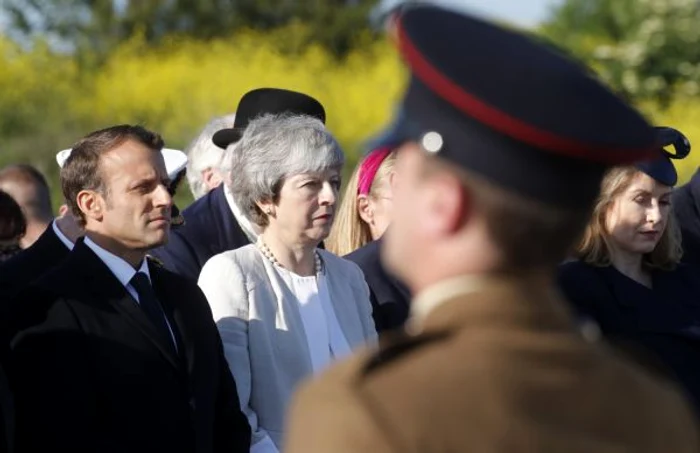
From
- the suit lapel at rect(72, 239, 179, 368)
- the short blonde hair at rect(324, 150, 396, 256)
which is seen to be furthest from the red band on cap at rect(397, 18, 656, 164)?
the short blonde hair at rect(324, 150, 396, 256)

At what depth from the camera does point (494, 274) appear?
1.84 meters

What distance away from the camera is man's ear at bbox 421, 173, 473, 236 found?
5.95 feet

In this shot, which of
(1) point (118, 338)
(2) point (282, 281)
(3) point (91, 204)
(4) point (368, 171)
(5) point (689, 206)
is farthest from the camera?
(5) point (689, 206)

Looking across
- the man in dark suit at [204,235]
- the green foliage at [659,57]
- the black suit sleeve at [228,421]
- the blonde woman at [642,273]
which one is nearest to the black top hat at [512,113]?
the black suit sleeve at [228,421]

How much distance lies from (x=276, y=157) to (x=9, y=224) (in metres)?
1.36

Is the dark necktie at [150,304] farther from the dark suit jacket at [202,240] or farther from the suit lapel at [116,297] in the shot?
the dark suit jacket at [202,240]

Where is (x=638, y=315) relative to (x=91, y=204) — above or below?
below

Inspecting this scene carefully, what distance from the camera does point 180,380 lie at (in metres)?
4.59

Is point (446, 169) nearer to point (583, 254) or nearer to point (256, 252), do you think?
point (256, 252)

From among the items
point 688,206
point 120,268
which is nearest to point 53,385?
point 120,268

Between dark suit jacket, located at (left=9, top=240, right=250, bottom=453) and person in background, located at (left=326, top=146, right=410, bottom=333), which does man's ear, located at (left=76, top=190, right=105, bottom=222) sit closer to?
dark suit jacket, located at (left=9, top=240, right=250, bottom=453)

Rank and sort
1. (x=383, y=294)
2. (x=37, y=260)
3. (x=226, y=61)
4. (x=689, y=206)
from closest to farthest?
(x=37, y=260)
(x=383, y=294)
(x=689, y=206)
(x=226, y=61)

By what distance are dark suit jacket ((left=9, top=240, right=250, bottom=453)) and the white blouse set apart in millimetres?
380

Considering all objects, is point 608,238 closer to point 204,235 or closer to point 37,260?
point 204,235
